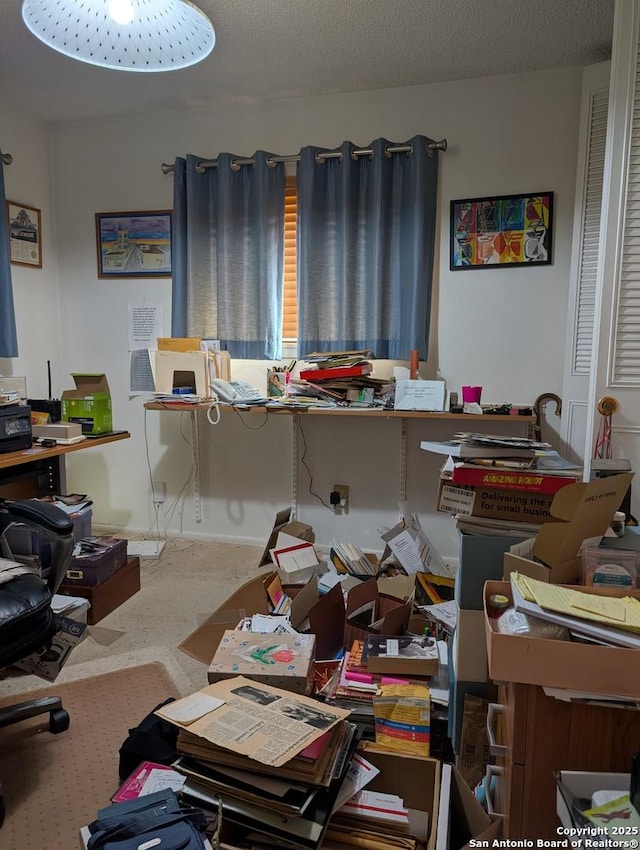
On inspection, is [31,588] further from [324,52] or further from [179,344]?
[324,52]

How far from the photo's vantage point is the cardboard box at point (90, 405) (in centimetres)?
276

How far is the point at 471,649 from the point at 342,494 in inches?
68.5

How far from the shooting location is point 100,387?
2.84m

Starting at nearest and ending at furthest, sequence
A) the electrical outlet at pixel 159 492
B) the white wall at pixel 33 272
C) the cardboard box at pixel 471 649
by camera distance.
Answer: the cardboard box at pixel 471 649 → the white wall at pixel 33 272 → the electrical outlet at pixel 159 492

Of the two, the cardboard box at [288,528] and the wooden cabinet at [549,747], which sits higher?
the wooden cabinet at [549,747]

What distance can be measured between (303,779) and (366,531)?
6.66ft

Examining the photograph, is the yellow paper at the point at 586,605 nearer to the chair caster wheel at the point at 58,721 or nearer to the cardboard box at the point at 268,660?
the cardboard box at the point at 268,660

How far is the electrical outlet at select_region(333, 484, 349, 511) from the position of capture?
310 centimetres

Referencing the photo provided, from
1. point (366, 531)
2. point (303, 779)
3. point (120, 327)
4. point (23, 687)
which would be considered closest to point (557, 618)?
point (303, 779)

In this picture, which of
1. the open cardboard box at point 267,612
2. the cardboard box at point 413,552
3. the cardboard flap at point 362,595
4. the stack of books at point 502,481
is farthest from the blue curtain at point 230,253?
the stack of books at point 502,481

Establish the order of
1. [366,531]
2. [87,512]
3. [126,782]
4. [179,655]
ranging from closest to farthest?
[126,782] < [179,655] < [87,512] < [366,531]

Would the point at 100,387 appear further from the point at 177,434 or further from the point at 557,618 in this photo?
the point at 557,618

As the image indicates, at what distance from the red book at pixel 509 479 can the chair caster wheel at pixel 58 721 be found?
1.40 m

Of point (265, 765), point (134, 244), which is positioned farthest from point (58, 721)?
point (134, 244)
